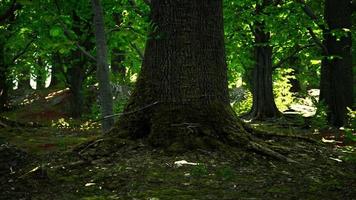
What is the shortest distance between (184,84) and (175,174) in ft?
6.55

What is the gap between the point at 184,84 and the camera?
812 cm

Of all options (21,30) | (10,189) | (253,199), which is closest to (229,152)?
(253,199)

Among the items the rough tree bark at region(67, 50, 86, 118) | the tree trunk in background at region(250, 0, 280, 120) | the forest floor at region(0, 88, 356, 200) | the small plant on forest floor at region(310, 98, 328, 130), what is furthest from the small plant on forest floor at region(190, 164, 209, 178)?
the rough tree bark at region(67, 50, 86, 118)

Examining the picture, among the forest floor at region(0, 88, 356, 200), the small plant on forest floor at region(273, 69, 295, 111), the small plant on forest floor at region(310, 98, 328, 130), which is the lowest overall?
the forest floor at region(0, 88, 356, 200)

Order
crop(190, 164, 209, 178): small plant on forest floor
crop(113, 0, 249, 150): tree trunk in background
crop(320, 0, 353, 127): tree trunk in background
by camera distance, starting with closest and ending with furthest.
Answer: crop(190, 164, 209, 178): small plant on forest floor
crop(113, 0, 249, 150): tree trunk in background
crop(320, 0, 353, 127): tree trunk in background

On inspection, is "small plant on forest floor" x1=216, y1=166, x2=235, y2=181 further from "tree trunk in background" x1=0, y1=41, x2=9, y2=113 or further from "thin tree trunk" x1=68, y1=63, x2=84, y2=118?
"thin tree trunk" x1=68, y1=63, x2=84, y2=118

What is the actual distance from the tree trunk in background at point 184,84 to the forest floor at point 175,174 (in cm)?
39

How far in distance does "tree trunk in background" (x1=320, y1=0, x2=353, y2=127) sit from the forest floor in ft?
22.5

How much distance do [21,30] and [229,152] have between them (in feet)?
41.7

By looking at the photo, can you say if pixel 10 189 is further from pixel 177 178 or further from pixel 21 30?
pixel 21 30

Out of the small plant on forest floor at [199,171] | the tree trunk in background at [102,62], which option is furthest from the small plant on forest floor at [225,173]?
the tree trunk in background at [102,62]

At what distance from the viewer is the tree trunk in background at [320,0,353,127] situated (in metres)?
15.4

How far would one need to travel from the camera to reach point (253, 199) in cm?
561

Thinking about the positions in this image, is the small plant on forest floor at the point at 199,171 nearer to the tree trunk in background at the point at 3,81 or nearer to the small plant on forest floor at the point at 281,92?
the tree trunk in background at the point at 3,81
